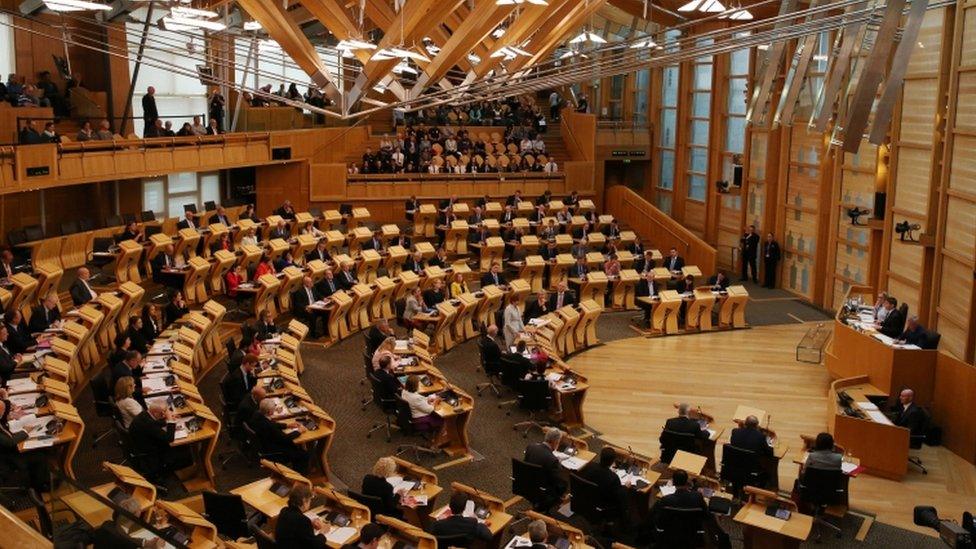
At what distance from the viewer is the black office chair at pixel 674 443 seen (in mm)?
11742

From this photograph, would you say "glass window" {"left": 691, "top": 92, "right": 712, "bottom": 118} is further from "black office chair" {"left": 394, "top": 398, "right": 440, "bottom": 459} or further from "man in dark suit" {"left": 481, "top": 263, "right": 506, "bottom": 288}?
"black office chair" {"left": 394, "top": 398, "right": 440, "bottom": 459}

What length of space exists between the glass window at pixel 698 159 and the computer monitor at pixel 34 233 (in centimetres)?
1630

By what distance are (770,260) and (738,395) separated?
28.7 ft

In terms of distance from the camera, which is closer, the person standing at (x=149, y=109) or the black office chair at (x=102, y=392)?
the black office chair at (x=102, y=392)

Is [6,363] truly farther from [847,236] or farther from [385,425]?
[847,236]

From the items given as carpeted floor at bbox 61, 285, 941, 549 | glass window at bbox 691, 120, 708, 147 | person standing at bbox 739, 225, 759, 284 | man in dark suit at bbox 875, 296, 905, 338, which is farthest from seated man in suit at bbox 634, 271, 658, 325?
glass window at bbox 691, 120, 708, 147

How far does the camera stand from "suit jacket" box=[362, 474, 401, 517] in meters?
9.66

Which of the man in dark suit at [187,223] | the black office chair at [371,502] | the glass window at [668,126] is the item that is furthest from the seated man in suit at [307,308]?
the glass window at [668,126]

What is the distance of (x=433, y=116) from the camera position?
1148 inches

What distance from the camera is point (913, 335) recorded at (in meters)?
14.5

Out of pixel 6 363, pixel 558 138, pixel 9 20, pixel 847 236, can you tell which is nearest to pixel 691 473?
pixel 6 363

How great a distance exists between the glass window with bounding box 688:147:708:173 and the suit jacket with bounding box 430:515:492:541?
19.4 meters

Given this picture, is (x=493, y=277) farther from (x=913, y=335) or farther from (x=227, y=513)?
(x=227, y=513)

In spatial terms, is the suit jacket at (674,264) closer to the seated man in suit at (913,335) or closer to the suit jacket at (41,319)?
the seated man in suit at (913,335)
